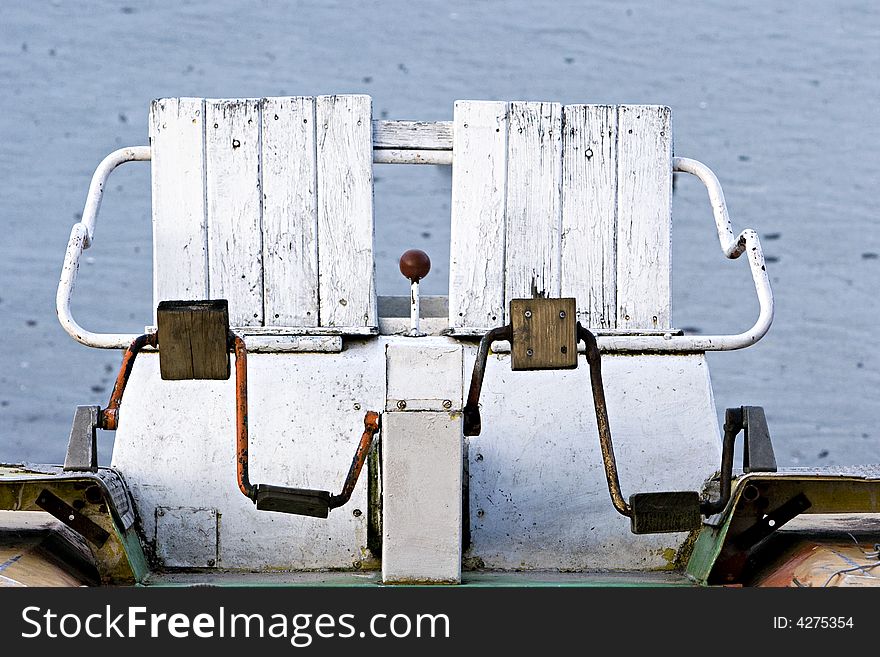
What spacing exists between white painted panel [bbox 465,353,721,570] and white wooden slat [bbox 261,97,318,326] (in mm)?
544

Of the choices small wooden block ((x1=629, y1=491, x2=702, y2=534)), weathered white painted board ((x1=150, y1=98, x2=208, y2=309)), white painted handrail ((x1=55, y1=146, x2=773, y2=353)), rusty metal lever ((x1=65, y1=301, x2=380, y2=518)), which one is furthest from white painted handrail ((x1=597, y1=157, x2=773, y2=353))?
weathered white painted board ((x1=150, y1=98, x2=208, y2=309))

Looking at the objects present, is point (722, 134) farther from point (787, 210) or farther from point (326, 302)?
point (326, 302)

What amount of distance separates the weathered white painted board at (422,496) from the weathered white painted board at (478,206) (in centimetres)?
116

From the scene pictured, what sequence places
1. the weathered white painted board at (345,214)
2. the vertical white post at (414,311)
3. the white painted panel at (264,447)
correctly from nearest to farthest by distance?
the white painted panel at (264,447)
the vertical white post at (414,311)
the weathered white painted board at (345,214)

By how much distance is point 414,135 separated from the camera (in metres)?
4.07

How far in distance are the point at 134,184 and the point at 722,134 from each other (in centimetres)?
257

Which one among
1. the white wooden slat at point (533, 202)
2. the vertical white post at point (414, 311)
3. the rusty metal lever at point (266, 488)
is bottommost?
Answer: the rusty metal lever at point (266, 488)

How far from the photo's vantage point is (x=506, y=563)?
3.67 m

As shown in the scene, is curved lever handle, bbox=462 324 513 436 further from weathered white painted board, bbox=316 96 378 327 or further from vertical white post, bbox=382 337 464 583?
weathered white painted board, bbox=316 96 378 327

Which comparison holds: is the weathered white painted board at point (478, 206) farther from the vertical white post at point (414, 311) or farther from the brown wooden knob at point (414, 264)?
the brown wooden knob at point (414, 264)

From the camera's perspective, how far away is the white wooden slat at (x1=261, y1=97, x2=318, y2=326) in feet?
13.1

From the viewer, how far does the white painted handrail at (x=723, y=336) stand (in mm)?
3697
